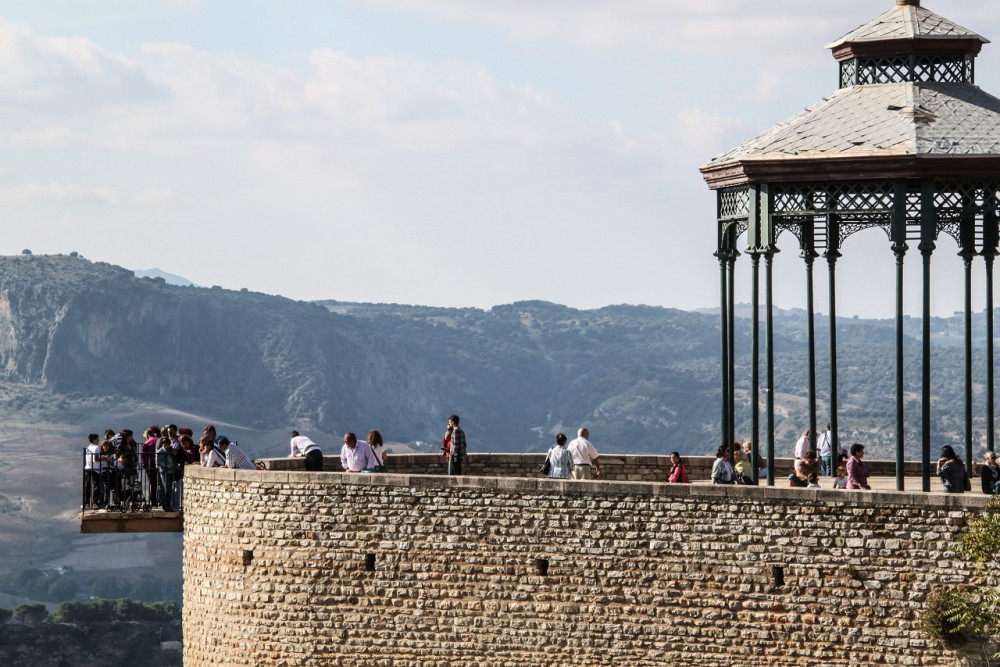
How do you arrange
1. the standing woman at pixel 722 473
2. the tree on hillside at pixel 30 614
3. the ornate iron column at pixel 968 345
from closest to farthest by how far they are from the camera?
1. the standing woman at pixel 722 473
2. the ornate iron column at pixel 968 345
3. the tree on hillside at pixel 30 614

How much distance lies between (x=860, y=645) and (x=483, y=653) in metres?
5.49

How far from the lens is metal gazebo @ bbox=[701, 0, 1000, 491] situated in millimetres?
25688

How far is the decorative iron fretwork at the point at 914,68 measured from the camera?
2866cm

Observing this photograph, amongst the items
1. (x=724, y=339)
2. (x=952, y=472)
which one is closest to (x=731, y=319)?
(x=724, y=339)

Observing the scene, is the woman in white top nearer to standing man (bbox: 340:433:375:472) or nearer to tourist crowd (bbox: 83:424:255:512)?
tourist crowd (bbox: 83:424:255:512)

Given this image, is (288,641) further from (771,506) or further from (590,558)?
(771,506)

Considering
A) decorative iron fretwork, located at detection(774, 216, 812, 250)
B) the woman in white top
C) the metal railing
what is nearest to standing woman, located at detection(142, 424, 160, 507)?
the metal railing

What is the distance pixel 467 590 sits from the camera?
2525cm

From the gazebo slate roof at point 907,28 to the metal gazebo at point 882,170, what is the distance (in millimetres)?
26

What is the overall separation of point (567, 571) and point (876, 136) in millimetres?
8246

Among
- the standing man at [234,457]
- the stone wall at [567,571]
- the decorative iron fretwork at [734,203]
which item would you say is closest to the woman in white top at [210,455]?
the standing man at [234,457]

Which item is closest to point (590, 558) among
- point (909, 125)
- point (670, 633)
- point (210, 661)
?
point (670, 633)

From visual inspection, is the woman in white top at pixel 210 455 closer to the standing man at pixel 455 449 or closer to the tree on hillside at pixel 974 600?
the standing man at pixel 455 449

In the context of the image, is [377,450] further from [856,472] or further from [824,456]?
[824,456]
